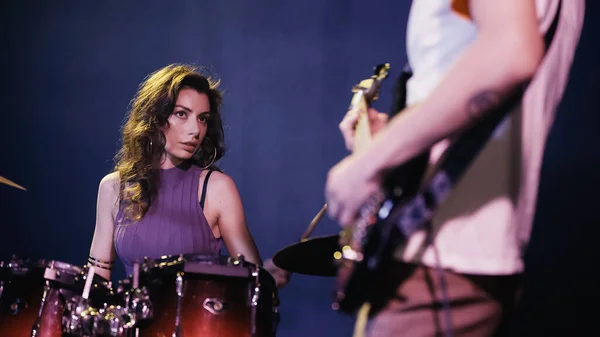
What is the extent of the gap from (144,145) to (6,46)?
1746mm

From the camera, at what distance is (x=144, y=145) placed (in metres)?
3.41

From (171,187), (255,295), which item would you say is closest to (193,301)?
(255,295)

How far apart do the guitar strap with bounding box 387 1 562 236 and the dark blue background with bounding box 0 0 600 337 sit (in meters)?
1.37

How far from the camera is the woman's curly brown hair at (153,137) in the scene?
10.8 feet

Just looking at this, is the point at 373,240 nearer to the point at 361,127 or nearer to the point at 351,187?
the point at 351,187

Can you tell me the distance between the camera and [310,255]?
2.00 m

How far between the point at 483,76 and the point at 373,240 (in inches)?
10.5

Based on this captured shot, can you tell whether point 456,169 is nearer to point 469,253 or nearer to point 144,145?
point 469,253

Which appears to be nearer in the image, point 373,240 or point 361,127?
point 373,240

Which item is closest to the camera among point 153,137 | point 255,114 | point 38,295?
point 38,295

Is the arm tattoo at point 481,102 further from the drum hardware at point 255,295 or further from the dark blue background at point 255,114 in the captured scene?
the drum hardware at point 255,295

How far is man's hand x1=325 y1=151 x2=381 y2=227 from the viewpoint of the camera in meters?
0.84

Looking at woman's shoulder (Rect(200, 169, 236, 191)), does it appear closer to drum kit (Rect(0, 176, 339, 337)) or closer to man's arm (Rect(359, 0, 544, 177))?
drum kit (Rect(0, 176, 339, 337))

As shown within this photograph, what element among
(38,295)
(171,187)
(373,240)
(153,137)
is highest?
(153,137)
